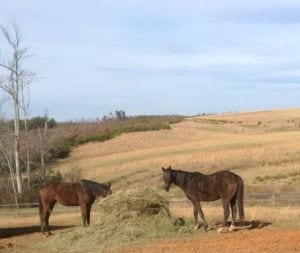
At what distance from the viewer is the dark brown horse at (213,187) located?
16.6m

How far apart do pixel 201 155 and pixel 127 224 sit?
3791 cm

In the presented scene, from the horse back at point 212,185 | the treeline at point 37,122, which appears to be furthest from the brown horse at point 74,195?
the treeline at point 37,122

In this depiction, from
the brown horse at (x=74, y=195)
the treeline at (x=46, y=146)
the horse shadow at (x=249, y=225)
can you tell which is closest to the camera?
the horse shadow at (x=249, y=225)

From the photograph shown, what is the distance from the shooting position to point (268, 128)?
74.4 m

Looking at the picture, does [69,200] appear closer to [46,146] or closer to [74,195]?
[74,195]

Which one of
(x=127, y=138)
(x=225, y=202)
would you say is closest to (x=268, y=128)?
(x=127, y=138)

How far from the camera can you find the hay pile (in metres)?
16.1

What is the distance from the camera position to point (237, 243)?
13695mm

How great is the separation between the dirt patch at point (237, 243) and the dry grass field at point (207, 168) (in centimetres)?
2

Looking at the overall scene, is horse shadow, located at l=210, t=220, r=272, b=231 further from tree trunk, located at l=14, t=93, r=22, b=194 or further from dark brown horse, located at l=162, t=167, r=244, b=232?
tree trunk, located at l=14, t=93, r=22, b=194

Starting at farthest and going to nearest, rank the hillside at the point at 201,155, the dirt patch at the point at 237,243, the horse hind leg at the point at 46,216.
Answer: the hillside at the point at 201,155, the horse hind leg at the point at 46,216, the dirt patch at the point at 237,243

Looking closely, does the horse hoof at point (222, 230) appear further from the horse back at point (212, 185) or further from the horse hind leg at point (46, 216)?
the horse hind leg at point (46, 216)

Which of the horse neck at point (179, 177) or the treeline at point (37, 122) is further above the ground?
the treeline at point (37, 122)

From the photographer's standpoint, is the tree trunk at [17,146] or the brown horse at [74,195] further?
the tree trunk at [17,146]
